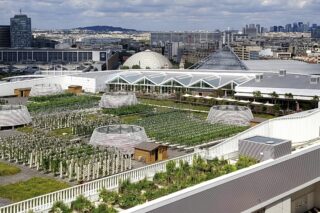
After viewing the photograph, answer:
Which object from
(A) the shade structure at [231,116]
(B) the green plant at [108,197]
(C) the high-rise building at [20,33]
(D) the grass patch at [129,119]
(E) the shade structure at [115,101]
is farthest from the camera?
(C) the high-rise building at [20,33]

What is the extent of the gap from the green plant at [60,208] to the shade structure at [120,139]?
634cm

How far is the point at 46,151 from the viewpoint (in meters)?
16.3

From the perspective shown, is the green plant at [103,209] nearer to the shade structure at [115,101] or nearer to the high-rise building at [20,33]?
the shade structure at [115,101]

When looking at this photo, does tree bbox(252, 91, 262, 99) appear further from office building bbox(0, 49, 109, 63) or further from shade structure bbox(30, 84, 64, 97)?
office building bbox(0, 49, 109, 63)

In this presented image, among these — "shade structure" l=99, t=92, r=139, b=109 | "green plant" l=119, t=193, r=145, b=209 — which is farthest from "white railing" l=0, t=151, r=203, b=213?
"shade structure" l=99, t=92, r=139, b=109

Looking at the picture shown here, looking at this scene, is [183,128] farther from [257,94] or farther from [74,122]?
[257,94]

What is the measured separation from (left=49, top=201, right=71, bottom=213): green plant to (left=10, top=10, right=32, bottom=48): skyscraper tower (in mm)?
119069

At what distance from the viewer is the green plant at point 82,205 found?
10.6m

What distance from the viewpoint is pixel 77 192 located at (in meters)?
11.4

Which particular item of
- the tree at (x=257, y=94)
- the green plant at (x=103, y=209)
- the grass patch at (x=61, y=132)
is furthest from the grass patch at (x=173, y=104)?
the green plant at (x=103, y=209)

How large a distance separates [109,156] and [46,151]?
2.35m

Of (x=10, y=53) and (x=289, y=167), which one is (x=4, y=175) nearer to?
(x=289, y=167)

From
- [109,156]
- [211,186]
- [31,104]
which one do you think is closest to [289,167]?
[211,186]

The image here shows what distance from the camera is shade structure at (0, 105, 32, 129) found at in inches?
883
